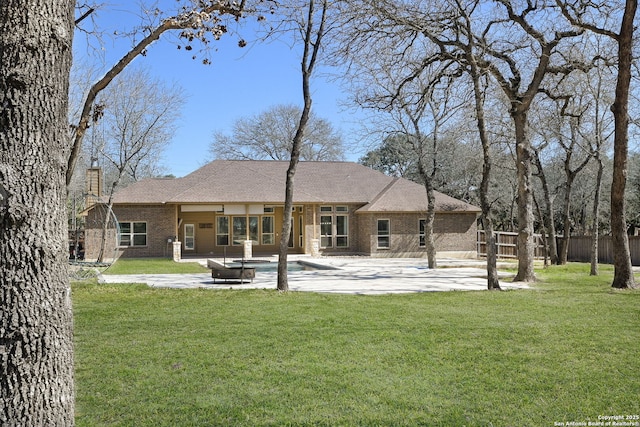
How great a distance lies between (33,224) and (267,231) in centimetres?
2692

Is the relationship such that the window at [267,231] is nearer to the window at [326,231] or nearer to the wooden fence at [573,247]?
the window at [326,231]

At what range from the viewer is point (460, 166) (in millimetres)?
35219

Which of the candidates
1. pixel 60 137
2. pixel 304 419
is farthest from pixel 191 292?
pixel 60 137

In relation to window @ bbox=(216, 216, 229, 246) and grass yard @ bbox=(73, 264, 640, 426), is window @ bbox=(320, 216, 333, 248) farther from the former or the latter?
grass yard @ bbox=(73, 264, 640, 426)

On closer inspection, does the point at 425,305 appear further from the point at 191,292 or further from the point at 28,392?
the point at 28,392

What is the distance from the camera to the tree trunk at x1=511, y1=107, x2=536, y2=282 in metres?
14.2

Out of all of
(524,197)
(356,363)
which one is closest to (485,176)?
(524,197)

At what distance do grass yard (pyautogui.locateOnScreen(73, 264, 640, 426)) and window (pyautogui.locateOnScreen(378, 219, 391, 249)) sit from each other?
1870 cm

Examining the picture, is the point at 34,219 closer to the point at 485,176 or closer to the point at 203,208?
the point at 485,176

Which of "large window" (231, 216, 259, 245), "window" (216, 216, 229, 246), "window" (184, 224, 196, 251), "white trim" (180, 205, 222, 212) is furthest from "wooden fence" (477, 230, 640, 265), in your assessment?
"window" (184, 224, 196, 251)

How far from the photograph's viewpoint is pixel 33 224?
9.50ft

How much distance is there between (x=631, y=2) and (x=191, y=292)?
11.6 m

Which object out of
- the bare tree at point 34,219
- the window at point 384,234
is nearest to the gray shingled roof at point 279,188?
the window at point 384,234

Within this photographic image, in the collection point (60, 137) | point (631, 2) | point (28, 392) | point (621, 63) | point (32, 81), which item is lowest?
point (28, 392)
